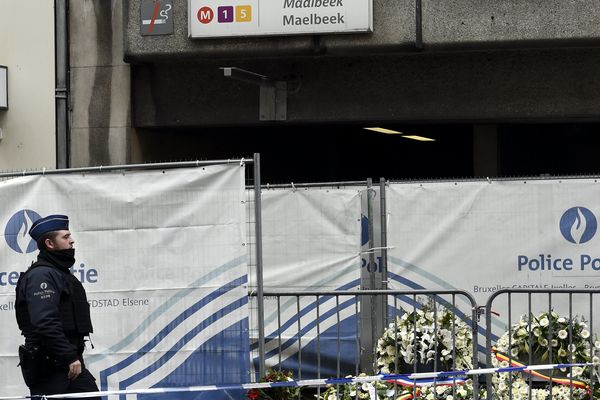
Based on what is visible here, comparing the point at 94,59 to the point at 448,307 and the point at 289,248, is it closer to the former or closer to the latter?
the point at 289,248

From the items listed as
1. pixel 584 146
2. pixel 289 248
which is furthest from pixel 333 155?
pixel 289 248

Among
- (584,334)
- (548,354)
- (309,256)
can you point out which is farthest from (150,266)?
(584,334)

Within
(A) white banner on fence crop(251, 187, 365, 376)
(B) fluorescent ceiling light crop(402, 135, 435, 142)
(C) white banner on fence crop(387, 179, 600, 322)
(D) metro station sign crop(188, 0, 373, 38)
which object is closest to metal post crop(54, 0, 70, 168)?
(D) metro station sign crop(188, 0, 373, 38)

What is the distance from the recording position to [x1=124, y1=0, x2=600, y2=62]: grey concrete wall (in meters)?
14.0

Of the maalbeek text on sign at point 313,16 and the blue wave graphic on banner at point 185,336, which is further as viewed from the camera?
the maalbeek text on sign at point 313,16

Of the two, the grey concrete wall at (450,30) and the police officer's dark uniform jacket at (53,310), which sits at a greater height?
the grey concrete wall at (450,30)

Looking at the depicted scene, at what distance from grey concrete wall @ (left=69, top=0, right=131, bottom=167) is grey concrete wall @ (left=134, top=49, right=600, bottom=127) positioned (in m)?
0.27

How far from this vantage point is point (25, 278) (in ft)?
26.6

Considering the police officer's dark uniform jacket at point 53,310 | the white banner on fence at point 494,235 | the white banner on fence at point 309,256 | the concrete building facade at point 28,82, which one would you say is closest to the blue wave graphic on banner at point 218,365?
the police officer's dark uniform jacket at point 53,310

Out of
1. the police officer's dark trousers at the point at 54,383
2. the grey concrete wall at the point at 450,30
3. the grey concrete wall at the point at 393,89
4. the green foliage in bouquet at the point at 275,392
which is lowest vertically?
the green foliage in bouquet at the point at 275,392

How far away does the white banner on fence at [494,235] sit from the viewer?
1134 cm

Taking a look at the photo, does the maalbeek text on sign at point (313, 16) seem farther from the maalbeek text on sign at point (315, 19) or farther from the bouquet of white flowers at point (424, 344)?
the bouquet of white flowers at point (424, 344)

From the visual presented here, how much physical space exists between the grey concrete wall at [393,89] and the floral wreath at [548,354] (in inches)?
218

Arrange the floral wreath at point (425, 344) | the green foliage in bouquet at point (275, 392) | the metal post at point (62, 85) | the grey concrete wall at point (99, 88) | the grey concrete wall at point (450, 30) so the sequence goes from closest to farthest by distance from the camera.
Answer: the green foliage in bouquet at point (275, 392), the floral wreath at point (425, 344), the grey concrete wall at point (450, 30), the grey concrete wall at point (99, 88), the metal post at point (62, 85)
